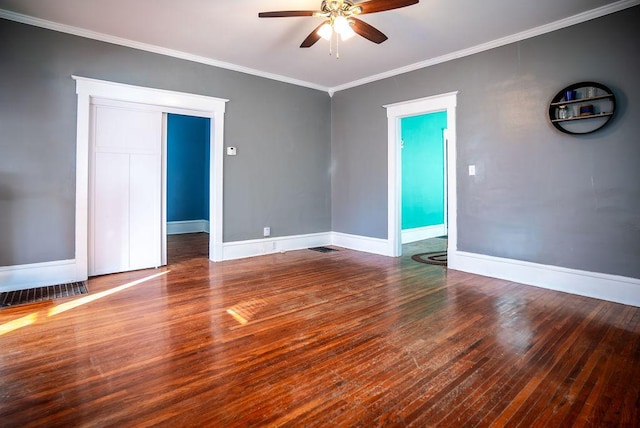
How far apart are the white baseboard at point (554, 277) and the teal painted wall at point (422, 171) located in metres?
2.33

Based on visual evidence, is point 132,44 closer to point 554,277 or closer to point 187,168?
point 187,168

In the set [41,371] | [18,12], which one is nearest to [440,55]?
[18,12]

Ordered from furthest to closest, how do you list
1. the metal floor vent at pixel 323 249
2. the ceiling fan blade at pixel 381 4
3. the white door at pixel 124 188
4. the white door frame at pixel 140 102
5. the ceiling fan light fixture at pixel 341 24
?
the metal floor vent at pixel 323 249 < the white door at pixel 124 188 < the white door frame at pixel 140 102 < the ceiling fan light fixture at pixel 341 24 < the ceiling fan blade at pixel 381 4

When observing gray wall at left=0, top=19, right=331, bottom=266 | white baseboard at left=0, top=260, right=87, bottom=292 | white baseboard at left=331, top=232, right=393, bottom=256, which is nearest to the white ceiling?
gray wall at left=0, top=19, right=331, bottom=266

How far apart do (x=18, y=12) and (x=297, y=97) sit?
3.41 m

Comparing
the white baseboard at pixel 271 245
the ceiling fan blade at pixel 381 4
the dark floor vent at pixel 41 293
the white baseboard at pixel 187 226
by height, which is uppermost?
the ceiling fan blade at pixel 381 4

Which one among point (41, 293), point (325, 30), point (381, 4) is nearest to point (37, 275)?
point (41, 293)

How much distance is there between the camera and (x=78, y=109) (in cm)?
382

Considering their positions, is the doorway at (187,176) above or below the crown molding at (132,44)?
below

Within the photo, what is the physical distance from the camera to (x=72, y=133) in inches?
150

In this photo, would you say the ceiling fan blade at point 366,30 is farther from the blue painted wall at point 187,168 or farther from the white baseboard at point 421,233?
the blue painted wall at point 187,168

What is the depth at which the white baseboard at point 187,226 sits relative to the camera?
771 centimetres

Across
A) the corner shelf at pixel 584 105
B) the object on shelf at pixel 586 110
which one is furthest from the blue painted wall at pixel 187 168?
the object on shelf at pixel 586 110

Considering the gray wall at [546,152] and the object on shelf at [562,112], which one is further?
the object on shelf at [562,112]
